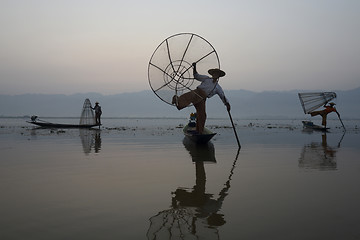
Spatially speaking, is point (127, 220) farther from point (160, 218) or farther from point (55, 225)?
point (55, 225)

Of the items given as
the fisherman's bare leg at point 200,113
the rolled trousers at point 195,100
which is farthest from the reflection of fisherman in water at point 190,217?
the fisherman's bare leg at point 200,113

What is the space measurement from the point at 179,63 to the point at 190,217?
10.4 meters

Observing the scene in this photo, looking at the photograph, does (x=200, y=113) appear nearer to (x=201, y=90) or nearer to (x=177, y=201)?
(x=201, y=90)

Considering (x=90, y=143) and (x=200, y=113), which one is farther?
(x=90, y=143)

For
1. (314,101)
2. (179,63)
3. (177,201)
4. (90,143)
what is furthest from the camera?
(314,101)

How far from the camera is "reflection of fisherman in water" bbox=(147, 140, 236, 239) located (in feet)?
12.8

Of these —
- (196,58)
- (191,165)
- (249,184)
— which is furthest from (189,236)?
(196,58)

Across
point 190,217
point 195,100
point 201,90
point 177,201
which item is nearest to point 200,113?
point 195,100

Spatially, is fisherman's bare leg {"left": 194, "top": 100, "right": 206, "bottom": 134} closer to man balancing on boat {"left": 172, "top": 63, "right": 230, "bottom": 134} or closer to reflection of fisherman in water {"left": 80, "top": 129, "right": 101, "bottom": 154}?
man balancing on boat {"left": 172, "top": 63, "right": 230, "bottom": 134}

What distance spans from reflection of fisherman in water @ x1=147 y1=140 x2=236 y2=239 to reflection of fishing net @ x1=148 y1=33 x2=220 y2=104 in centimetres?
801

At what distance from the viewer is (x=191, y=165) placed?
9.45 metres

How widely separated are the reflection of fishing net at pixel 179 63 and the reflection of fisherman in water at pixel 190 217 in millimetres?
8008

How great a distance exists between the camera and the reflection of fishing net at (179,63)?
13641 mm

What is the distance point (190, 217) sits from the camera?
15.0ft
